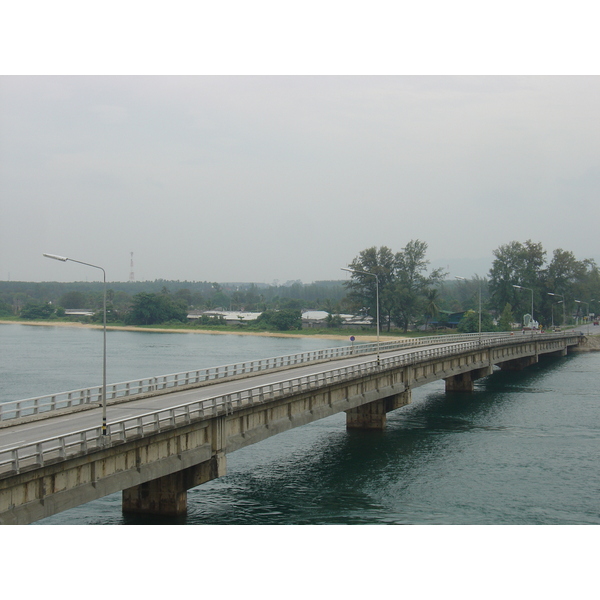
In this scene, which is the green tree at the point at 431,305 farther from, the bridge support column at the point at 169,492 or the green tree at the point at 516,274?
Answer: the bridge support column at the point at 169,492

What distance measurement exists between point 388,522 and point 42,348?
116301 mm

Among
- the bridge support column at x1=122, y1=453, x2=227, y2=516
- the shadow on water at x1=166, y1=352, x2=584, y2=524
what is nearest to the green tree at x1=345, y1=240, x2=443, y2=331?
the shadow on water at x1=166, y1=352, x2=584, y2=524

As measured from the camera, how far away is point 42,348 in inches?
5448

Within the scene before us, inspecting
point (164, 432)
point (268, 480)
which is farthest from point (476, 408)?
point (164, 432)

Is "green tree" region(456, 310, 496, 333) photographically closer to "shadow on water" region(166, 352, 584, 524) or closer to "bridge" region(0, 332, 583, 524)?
"shadow on water" region(166, 352, 584, 524)

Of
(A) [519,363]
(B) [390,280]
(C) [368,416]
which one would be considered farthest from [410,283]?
(C) [368,416]

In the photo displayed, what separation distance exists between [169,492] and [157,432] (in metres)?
5.47

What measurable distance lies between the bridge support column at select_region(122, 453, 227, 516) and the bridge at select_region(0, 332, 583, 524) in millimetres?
51

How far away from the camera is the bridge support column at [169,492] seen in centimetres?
3512

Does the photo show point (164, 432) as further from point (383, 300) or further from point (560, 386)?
point (383, 300)

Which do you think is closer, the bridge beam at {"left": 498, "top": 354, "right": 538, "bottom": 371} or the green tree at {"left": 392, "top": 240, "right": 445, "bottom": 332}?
the bridge beam at {"left": 498, "top": 354, "right": 538, "bottom": 371}

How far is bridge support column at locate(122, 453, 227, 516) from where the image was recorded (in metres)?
35.1

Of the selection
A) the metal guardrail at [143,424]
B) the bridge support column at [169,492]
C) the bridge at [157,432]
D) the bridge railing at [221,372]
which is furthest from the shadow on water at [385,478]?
the bridge railing at [221,372]

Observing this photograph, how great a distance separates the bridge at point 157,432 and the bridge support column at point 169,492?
51 mm
